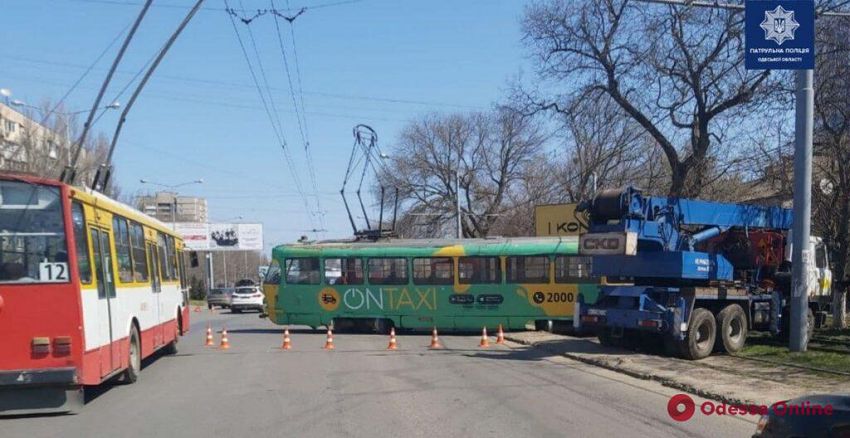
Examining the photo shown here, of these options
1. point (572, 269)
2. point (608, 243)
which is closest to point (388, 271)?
point (572, 269)

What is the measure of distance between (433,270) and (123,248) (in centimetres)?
1267

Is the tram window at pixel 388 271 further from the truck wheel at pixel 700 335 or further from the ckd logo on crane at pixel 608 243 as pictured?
the truck wheel at pixel 700 335

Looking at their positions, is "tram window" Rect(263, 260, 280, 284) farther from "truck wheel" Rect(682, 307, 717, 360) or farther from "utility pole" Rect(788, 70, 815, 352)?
"utility pole" Rect(788, 70, 815, 352)

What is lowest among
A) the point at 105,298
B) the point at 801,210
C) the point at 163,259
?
the point at 105,298

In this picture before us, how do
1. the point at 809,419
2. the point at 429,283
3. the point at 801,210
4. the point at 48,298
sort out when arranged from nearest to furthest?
the point at 809,419 < the point at 48,298 < the point at 801,210 < the point at 429,283

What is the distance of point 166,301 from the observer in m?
16.1

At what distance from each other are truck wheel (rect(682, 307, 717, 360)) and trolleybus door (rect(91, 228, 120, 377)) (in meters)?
10.5

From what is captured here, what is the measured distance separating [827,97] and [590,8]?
9.25 metres

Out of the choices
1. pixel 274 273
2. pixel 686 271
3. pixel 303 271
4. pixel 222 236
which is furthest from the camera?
pixel 222 236

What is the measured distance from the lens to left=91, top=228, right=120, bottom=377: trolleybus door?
10.3 meters

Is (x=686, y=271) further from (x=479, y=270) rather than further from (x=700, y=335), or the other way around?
(x=479, y=270)

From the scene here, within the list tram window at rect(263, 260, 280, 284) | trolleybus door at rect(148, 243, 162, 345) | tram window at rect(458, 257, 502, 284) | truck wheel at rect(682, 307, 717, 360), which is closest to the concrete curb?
truck wheel at rect(682, 307, 717, 360)

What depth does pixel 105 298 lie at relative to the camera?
10.7 m

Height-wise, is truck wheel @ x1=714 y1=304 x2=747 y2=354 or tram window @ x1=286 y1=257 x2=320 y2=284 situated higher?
tram window @ x1=286 y1=257 x2=320 y2=284
